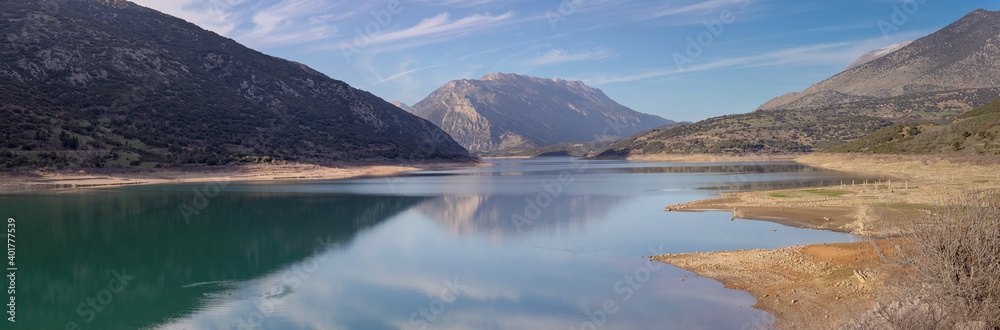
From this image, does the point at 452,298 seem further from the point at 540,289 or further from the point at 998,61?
the point at 998,61

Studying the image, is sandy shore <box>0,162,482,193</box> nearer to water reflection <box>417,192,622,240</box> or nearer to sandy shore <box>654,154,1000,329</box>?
water reflection <box>417,192,622,240</box>

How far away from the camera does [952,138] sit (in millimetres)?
67062

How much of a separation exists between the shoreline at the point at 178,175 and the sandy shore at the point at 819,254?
193 feet

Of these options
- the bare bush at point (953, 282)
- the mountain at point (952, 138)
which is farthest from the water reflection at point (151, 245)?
the mountain at point (952, 138)

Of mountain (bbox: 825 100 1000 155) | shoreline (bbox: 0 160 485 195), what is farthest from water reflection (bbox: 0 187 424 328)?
mountain (bbox: 825 100 1000 155)

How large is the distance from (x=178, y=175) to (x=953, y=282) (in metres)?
74.9

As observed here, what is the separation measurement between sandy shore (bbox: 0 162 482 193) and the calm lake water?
16.5 meters

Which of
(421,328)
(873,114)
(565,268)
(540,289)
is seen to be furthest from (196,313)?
(873,114)

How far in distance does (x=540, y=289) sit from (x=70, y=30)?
107024mm

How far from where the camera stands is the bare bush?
284 inches

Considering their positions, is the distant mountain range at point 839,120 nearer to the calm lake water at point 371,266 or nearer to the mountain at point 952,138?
the mountain at point 952,138

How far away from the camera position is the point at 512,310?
47.4 feet

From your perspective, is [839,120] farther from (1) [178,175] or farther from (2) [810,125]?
(1) [178,175]

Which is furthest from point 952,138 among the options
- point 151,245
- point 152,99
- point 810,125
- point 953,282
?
point 152,99
